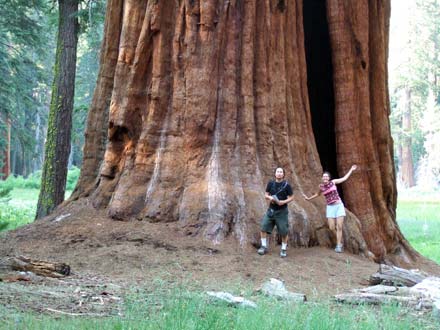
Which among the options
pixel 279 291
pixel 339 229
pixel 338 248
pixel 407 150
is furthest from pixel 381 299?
pixel 407 150

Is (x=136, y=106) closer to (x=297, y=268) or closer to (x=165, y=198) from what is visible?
(x=165, y=198)

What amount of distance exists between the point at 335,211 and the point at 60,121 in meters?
7.29

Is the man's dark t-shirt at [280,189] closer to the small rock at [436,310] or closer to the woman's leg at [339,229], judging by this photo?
the woman's leg at [339,229]

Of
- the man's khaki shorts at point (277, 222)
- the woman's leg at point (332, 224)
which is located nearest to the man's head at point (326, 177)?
the woman's leg at point (332, 224)

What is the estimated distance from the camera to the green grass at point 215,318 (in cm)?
487

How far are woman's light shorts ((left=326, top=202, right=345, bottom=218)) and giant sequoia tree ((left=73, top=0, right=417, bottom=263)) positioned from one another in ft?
0.59

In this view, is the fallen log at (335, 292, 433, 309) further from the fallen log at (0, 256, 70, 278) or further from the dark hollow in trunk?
the dark hollow in trunk

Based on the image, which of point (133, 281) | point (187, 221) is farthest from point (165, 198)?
point (133, 281)

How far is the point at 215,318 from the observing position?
509 centimetres

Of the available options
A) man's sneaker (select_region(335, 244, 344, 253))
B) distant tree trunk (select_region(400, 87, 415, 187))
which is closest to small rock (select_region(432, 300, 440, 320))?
man's sneaker (select_region(335, 244, 344, 253))

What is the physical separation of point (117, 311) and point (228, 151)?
15.3 ft

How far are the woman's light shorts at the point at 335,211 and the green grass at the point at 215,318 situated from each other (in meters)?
3.96

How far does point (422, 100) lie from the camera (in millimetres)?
53875

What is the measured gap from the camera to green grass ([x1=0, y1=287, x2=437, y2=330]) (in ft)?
16.0
